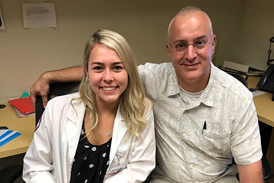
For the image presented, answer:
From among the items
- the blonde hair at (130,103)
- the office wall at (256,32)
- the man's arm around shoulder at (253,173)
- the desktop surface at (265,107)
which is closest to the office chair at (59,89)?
the blonde hair at (130,103)

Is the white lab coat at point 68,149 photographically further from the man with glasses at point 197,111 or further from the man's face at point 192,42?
the man's face at point 192,42

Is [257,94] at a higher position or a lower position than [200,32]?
lower

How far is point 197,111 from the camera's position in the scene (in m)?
1.29

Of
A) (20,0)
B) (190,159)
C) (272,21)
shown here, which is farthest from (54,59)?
(272,21)

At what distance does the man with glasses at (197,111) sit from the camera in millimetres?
1188

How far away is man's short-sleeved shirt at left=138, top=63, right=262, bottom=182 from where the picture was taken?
122 centimetres

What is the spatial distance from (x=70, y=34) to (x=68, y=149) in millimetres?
1023

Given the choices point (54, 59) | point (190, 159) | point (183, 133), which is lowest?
point (190, 159)

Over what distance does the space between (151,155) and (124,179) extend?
0.59ft

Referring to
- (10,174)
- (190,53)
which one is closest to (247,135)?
(190,53)

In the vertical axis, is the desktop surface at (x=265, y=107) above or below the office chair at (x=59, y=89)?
below

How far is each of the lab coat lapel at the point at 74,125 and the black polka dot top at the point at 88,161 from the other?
31mm

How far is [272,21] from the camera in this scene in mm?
2270

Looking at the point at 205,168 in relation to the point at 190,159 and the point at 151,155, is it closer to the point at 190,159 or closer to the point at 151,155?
the point at 190,159
